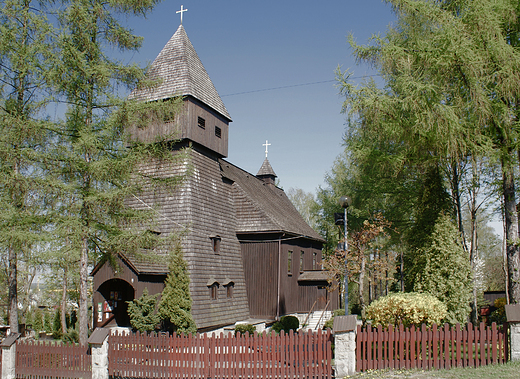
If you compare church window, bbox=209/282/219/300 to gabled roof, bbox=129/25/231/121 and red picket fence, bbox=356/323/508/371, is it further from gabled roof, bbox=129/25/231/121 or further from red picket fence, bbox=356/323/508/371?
red picket fence, bbox=356/323/508/371

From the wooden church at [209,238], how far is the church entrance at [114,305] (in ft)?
0.12

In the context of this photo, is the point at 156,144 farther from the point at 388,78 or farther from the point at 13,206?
the point at 388,78

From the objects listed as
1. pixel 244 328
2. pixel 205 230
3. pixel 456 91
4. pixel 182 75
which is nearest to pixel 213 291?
pixel 244 328

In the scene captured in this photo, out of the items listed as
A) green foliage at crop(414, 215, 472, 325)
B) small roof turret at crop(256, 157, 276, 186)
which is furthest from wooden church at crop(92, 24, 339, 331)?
green foliage at crop(414, 215, 472, 325)

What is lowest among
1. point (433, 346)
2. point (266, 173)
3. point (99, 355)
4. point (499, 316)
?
point (499, 316)

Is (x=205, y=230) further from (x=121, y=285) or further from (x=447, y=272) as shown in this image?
(x=447, y=272)

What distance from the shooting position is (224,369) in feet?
34.2

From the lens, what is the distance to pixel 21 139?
1069 cm

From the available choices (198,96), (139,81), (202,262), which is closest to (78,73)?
(139,81)

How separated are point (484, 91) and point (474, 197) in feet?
40.6

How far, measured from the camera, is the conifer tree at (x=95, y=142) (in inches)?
432

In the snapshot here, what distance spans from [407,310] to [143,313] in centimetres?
893

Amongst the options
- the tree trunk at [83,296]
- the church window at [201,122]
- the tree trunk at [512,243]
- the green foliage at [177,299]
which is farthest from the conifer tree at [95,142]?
the tree trunk at [512,243]

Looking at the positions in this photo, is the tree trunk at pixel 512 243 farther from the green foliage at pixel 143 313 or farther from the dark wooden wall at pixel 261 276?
the green foliage at pixel 143 313
